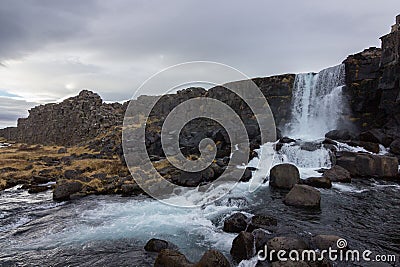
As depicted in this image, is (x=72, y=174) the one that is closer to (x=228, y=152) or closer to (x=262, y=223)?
(x=228, y=152)

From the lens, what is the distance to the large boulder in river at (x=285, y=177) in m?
17.2

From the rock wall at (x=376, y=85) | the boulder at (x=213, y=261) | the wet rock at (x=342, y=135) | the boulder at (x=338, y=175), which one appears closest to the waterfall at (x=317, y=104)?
the rock wall at (x=376, y=85)

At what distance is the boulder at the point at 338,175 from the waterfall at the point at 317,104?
15.1m

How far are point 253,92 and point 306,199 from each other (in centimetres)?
3679

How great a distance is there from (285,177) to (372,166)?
755cm

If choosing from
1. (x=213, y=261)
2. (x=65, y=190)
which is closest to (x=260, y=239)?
(x=213, y=261)

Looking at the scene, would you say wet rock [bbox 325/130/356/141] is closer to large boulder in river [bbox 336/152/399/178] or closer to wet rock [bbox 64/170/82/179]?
large boulder in river [bbox 336/152/399/178]

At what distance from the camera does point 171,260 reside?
776 cm

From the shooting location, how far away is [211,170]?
20703 millimetres

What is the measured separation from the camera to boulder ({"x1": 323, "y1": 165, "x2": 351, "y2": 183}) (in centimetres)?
1845

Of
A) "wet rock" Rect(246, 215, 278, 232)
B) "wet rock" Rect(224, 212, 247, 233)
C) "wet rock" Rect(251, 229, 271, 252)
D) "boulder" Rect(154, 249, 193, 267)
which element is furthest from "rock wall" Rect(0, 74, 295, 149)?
"boulder" Rect(154, 249, 193, 267)

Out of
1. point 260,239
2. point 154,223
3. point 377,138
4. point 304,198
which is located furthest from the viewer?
point 377,138

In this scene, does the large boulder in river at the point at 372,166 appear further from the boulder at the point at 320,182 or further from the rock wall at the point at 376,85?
the rock wall at the point at 376,85

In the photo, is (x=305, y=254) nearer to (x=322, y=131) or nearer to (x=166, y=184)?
(x=166, y=184)
